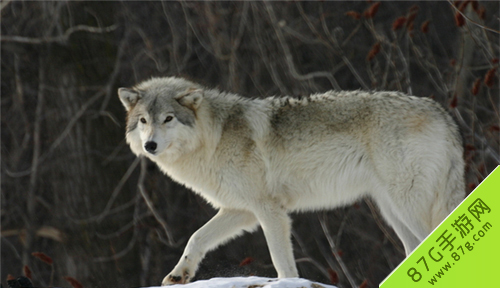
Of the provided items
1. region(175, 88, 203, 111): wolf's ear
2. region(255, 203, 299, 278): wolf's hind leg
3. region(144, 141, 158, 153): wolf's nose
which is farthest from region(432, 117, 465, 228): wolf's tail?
region(144, 141, 158, 153): wolf's nose

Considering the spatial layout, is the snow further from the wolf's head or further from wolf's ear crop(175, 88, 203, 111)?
wolf's ear crop(175, 88, 203, 111)

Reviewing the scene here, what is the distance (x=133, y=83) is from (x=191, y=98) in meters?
4.81

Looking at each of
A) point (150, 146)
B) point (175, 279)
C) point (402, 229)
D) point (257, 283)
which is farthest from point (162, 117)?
point (402, 229)

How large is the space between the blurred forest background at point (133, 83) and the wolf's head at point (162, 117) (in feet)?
12.5

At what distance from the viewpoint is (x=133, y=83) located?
9414mm

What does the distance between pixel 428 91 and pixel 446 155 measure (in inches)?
236

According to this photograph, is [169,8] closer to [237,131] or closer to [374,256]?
[374,256]

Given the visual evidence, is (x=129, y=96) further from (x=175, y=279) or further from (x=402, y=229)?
(x=402, y=229)

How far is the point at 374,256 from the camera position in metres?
10.2

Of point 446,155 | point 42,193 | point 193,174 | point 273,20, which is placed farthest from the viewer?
point 42,193

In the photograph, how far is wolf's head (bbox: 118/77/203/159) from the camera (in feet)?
15.1

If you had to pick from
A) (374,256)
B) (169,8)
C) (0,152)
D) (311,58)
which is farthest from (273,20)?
(0,152)

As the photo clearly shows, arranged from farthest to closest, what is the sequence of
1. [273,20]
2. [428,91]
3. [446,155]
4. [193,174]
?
[428,91], [273,20], [193,174], [446,155]

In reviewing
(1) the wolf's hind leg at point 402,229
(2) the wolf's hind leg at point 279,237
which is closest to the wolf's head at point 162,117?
(2) the wolf's hind leg at point 279,237
